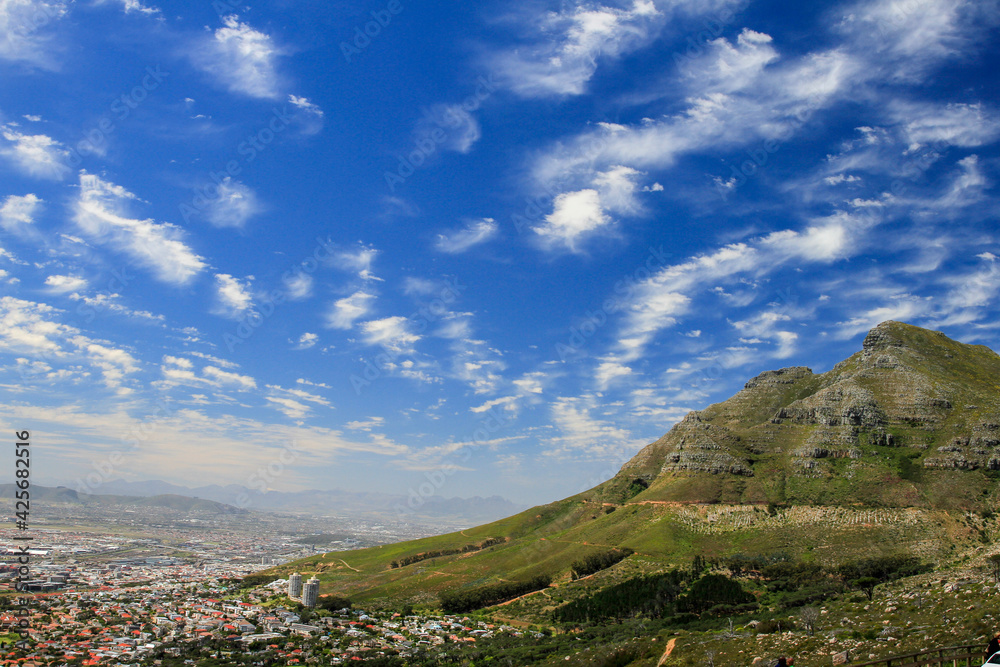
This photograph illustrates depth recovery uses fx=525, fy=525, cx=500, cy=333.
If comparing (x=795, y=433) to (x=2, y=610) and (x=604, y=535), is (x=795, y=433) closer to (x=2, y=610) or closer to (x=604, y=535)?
(x=604, y=535)

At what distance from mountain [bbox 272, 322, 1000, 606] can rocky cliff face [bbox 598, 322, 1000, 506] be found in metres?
0.42

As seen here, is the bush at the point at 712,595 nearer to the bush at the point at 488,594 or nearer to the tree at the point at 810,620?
the bush at the point at 488,594

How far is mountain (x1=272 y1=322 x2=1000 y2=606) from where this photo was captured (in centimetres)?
11362

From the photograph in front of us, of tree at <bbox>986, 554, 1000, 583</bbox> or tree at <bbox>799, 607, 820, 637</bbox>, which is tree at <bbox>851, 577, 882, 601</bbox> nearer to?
tree at <bbox>986, 554, 1000, 583</bbox>

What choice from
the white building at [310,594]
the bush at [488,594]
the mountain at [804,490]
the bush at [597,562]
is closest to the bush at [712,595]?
the mountain at [804,490]

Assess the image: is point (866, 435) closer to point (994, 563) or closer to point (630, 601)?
point (994, 563)

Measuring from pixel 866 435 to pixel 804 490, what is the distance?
93.1ft

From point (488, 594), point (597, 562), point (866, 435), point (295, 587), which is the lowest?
point (295, 587)

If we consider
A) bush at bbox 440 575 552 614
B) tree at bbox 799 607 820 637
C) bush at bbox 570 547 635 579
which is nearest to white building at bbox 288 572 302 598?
bush at bbox 440 575 552 614

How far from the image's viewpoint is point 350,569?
570ft

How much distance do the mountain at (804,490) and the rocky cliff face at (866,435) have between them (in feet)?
1.39

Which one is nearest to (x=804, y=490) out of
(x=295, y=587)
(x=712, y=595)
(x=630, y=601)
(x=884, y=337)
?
(x=712, y=595)

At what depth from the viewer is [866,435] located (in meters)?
144

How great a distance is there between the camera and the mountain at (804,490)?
373 feet
